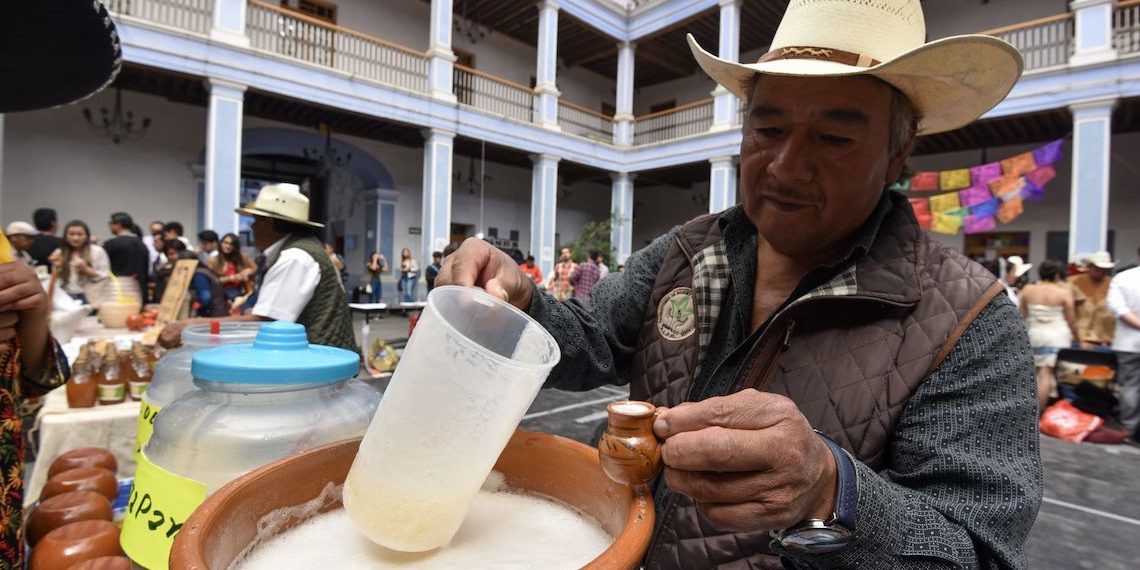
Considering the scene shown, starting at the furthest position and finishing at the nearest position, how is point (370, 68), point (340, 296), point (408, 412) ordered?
point (370, 68) → point (340, 296) → point (408, 412)

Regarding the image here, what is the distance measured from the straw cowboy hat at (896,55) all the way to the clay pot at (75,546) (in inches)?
55.3

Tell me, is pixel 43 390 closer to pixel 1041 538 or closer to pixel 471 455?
pixel 471 455

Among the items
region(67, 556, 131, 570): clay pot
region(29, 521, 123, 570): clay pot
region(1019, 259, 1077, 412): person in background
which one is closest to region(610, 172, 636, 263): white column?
region(1019, 259, 1077, 412): person in background

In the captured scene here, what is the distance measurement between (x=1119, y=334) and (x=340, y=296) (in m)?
5.94

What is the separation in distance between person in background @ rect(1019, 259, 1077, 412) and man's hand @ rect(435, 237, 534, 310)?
5767 mm

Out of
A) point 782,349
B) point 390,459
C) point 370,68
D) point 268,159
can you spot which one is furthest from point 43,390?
point 268,159

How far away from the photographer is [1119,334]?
4453 mm

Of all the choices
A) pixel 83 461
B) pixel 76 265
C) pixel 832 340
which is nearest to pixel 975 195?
pixel 832 340

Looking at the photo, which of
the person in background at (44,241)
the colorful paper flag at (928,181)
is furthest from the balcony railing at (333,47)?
the colorful paper flag at (928,181)

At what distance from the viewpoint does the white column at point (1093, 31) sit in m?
7.73

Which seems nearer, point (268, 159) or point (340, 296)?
point (340, 296)

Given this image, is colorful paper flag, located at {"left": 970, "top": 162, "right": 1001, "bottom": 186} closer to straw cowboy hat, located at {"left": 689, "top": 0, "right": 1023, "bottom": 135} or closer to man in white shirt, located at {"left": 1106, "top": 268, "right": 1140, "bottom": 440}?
man in white shirt, located at {"left": 1106, "top": 268, "right": 1140, "bottom": 440}

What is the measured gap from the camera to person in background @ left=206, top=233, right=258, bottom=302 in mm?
5863

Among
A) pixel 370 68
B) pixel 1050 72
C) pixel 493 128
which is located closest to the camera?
pixel 1050 72
